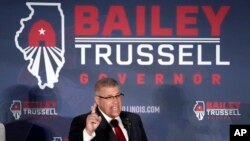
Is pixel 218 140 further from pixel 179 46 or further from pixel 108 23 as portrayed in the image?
pixel 108 23

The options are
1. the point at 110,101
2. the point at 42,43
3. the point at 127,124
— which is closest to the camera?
the point at 110,101

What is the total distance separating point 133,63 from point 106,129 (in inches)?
37.8

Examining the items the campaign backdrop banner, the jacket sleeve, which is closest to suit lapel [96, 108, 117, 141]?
the jacket sleeve

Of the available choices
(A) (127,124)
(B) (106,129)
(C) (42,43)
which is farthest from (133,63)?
(B) (106,129)

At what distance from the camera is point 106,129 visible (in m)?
2.12

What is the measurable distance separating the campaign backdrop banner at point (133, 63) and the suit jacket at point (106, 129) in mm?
696

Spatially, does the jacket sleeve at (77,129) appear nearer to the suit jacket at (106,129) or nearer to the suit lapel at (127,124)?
the suit jacket at (106,129)

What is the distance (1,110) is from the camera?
2.95 m

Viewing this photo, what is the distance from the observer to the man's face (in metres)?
2.10

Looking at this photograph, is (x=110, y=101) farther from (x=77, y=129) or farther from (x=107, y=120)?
(x=77, y=129)

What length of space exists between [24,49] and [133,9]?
35.8 inches

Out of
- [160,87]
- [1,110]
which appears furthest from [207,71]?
[1,110]

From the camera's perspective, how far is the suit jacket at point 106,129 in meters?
2.09

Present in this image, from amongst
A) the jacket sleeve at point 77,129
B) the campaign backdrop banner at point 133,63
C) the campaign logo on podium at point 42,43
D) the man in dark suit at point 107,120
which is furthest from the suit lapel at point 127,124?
the campaign logo on podium at point 42,43
